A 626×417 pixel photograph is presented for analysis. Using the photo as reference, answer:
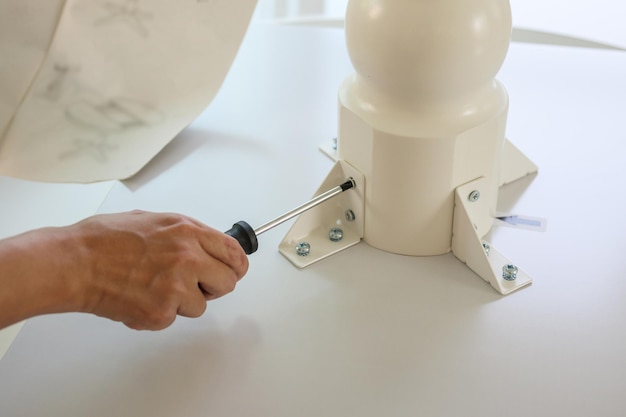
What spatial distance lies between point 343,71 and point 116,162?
399 mm

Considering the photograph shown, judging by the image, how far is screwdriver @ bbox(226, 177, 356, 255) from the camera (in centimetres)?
79

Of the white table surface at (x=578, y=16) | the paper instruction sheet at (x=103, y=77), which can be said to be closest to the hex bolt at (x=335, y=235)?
the paper instruction sheet at (x=103, y=77)

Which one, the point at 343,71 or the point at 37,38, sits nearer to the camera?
the point at 37,38

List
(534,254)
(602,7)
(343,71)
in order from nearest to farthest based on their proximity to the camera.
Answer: (534,254)
(343,71)
(602,7)

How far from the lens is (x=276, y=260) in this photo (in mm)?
866

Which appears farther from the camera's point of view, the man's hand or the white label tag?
the white label tag

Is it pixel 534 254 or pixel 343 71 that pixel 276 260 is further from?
pixel 343 71

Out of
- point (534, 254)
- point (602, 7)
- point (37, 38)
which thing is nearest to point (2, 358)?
point (37, 38)

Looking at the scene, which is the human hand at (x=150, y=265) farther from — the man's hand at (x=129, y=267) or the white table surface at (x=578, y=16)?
the white table surface at (x=578, y=16)

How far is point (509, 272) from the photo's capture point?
0.81 metres

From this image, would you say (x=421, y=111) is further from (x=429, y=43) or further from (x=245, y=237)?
(x=245, y=237)

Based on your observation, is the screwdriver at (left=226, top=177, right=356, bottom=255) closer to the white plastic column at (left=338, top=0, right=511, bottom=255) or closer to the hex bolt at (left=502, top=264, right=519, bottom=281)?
the white plastic column at (left=338, top=0, right=511, bottom=255)

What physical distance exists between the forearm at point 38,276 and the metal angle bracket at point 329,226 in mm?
270

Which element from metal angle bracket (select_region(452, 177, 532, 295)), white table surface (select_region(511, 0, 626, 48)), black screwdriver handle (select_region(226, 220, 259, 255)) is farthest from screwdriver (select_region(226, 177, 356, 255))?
white table surface (select_region(511, 0, 626, 48))
